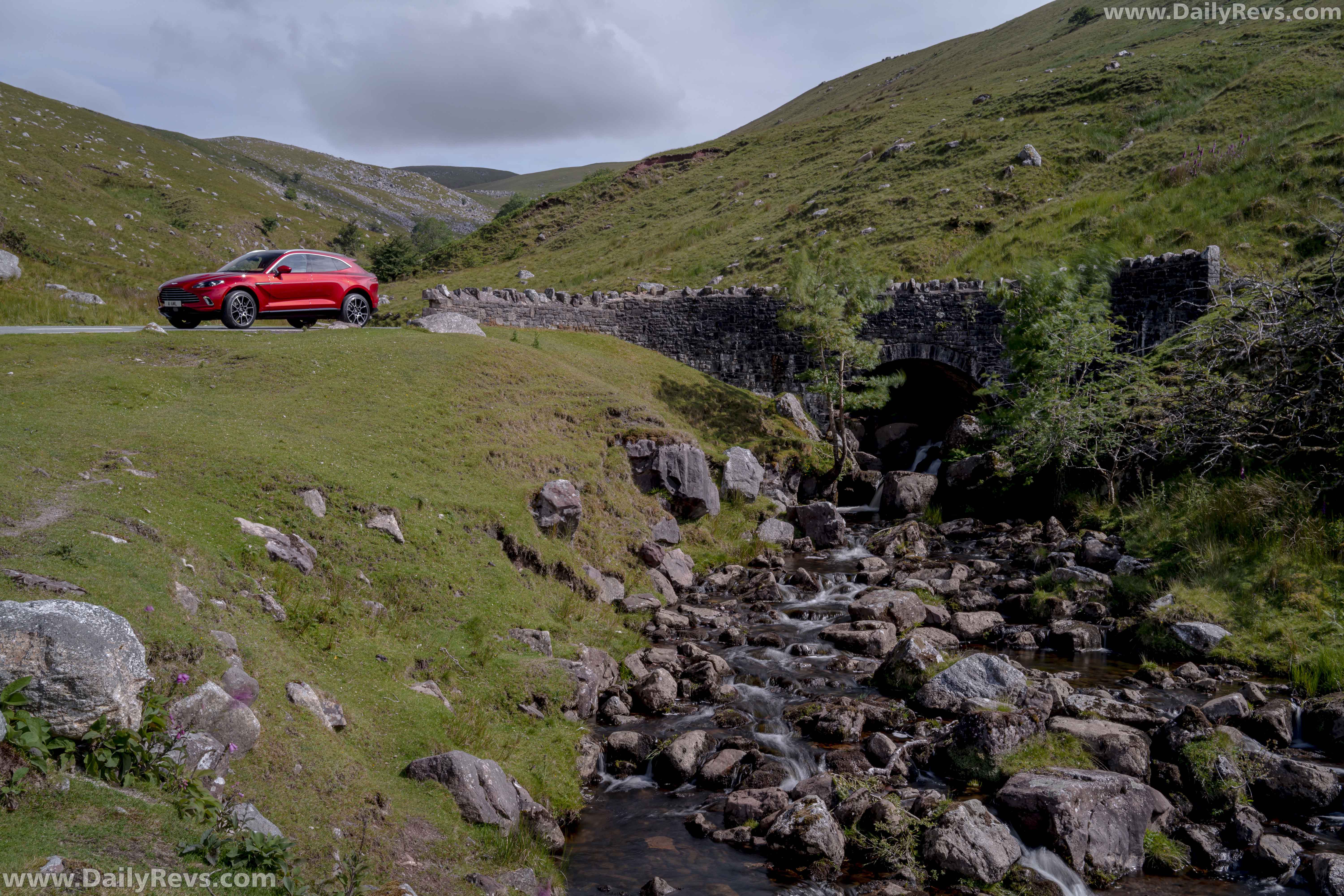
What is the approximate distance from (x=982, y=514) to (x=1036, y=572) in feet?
20.6

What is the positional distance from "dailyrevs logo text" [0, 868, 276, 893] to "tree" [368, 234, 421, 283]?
5545cm

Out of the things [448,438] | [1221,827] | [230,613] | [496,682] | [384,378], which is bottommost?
[1221,827]

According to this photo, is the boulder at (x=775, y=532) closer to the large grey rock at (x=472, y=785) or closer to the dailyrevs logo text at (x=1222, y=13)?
the large grey rock at (x=472, y=785)

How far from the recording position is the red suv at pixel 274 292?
65.7ft

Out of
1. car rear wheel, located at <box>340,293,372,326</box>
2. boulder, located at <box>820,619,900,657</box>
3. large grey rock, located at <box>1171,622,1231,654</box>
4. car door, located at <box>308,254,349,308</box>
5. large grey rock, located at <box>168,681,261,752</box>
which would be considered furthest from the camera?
car rear wheel, located at <box>340,293,372,326</box>

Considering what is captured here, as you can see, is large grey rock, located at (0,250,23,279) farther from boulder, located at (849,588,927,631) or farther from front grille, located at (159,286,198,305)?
boulder, located at (849,588,927,631)

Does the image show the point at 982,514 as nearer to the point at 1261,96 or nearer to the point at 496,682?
the point at 496,682

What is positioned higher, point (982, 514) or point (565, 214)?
point (565, 214)

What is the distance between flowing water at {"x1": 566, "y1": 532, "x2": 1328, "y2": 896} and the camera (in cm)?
777

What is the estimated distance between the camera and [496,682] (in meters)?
10.3

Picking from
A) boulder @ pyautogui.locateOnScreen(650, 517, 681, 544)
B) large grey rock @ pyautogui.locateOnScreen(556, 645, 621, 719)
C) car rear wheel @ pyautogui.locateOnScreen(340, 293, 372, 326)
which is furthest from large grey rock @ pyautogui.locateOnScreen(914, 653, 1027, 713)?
car rear wheel @ pyautogui.locateOnScreen(340, 293, 372, 326)

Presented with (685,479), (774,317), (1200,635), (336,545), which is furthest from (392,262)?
(1200,635)

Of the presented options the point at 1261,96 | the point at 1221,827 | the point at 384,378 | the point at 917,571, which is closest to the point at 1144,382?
the point at 917,571

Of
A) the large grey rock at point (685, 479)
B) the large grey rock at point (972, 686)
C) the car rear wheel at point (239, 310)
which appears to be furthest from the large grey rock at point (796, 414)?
the car rear wheel at point (239, 310)
